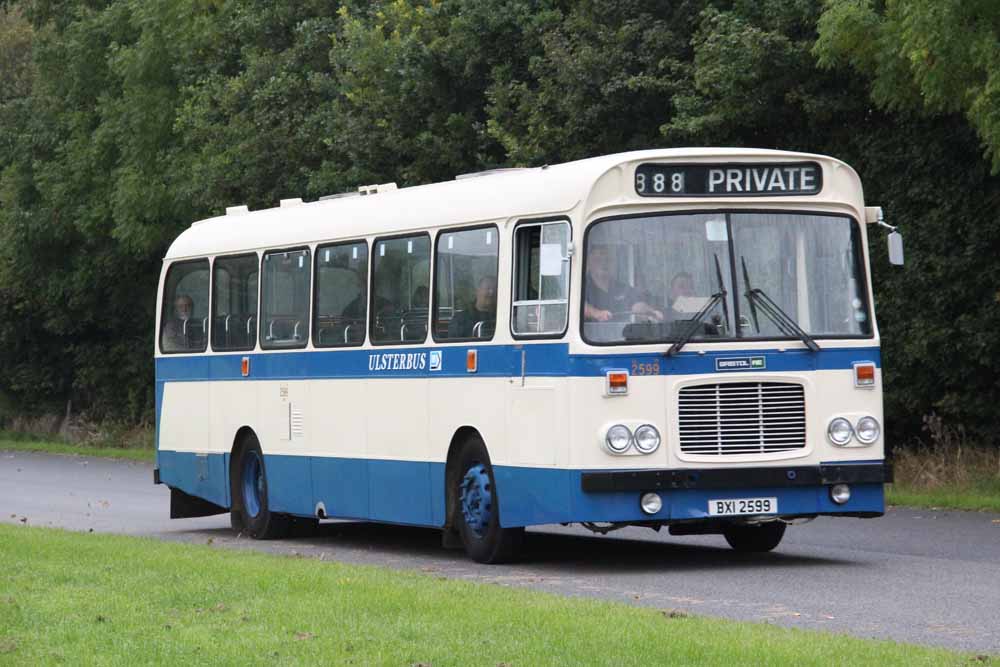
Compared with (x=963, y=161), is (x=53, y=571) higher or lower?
lower

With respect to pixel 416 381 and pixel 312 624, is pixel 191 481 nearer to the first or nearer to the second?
pixel 416 381

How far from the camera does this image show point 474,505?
52.9 feet

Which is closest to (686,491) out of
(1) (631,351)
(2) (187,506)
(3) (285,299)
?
(1) (631,351)

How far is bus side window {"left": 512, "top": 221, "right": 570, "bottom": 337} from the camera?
15055mm

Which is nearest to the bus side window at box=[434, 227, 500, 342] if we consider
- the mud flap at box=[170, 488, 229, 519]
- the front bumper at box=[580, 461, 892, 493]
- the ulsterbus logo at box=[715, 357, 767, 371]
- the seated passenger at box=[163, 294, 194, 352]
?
the front bumper at box=[580, 461, 892, 493]

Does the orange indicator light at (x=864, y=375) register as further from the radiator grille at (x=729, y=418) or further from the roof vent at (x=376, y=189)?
the roof vent at (x=376, y=189)

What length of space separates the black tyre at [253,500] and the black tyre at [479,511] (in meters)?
3.84

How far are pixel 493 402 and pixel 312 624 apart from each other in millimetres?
5143

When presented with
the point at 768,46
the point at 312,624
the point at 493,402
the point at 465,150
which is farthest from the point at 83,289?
the point at 312,624

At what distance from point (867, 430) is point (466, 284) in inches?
131

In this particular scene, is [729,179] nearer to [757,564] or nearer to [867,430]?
[867,430]

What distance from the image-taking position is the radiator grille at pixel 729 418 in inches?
583

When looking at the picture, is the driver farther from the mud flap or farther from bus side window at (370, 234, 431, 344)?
the mud flap

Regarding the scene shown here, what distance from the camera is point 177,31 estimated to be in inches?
1693
